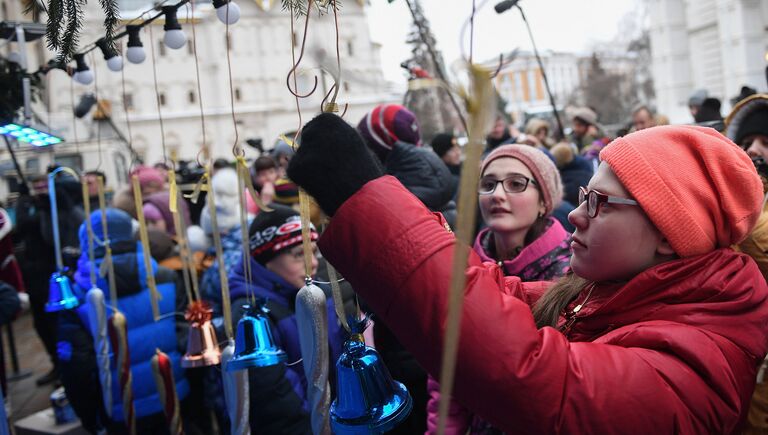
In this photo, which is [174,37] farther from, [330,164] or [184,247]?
[330,164]

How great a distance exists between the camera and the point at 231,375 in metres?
2.30

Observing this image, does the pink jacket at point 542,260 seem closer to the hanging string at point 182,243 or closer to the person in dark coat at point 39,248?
the hanging string at point 182,243

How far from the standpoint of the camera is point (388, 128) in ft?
12.2

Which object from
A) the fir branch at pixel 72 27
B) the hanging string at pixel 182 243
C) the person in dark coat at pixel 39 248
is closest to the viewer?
the fir branch at pixel 72 27

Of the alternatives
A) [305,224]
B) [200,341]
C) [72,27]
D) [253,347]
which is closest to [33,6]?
[72,27]

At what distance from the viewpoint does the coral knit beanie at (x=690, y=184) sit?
1.42 meters

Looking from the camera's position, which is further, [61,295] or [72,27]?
[61,295]

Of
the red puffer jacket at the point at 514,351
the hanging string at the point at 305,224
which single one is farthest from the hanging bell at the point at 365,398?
the red puffer jacket at the point at 514,351

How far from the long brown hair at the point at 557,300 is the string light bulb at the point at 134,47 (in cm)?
237

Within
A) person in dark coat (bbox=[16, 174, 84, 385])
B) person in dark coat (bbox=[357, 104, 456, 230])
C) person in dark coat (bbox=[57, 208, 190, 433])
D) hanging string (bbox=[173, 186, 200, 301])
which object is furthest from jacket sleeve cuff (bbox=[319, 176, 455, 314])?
person in dark coat (bbox=[16, 174, 84, 385])

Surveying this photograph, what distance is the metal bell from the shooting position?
153cm

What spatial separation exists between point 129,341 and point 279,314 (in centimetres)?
140

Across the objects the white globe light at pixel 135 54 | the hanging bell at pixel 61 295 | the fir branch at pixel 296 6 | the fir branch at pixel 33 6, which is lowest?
the hanging bell at pixel 61 295

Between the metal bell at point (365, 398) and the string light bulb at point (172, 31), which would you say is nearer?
the metal bell at point (365, 398)
